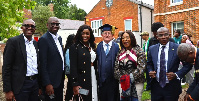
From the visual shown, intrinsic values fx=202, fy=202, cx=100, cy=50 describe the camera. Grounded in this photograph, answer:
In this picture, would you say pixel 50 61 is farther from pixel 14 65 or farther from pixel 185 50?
pixel 185 50

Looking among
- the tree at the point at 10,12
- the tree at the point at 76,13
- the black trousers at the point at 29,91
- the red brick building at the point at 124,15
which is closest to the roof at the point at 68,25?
the red brick building at the point at 124,15

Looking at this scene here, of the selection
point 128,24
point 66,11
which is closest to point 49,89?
point 128,24

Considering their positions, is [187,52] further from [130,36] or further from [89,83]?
[89,83]

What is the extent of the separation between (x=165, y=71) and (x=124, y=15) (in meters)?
17.2

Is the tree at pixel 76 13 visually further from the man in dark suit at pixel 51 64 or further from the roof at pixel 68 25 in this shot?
the man in dark suit at pixel 51 64

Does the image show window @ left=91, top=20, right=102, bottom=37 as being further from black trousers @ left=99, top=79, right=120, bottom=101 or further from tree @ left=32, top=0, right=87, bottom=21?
tree @ left=32, top=0, right=87, bottom=21

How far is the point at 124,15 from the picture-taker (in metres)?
20.3

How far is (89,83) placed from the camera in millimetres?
4070

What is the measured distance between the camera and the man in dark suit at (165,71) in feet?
11.7

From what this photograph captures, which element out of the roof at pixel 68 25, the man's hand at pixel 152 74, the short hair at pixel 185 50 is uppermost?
the roof at pixel 68 25

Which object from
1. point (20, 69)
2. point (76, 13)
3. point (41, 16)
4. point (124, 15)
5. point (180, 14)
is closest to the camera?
point (20, 69)

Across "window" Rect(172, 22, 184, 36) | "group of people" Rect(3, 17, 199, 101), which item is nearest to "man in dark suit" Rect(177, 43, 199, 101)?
"group of people" Rect(3, 17, 199, 101)

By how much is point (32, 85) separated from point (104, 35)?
5.87ft

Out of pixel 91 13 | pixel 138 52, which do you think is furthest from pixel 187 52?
pixel 91 13
